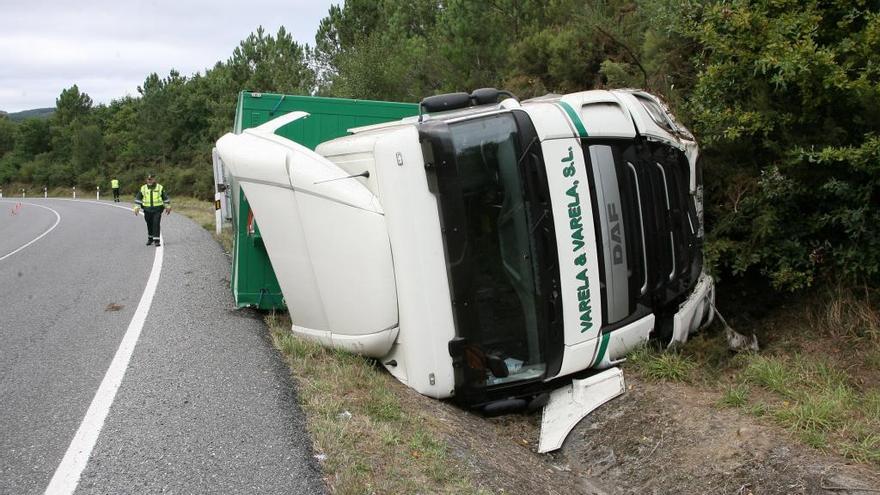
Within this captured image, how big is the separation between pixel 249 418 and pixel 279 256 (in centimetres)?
146

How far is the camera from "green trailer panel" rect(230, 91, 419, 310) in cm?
617

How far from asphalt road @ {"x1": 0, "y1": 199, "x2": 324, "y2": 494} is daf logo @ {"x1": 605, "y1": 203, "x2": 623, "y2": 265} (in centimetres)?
225

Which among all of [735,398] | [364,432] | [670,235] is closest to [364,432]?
[364,432]

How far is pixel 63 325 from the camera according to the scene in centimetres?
635

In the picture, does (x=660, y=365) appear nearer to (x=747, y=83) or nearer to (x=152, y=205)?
(x=747, y=83)

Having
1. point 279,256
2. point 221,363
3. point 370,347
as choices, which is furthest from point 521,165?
point 221,363

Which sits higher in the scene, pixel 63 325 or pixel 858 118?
pixel 858 118

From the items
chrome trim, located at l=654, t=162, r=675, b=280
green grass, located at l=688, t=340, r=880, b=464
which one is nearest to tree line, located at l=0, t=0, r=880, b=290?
chrome trim, located at l=654, t=162, r=675, b=280

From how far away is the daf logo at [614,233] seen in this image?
186 inches

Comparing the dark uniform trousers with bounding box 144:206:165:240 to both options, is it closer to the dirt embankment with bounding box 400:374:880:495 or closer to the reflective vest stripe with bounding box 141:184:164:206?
the reflective vest stripe with bounding box 141:184:164:206

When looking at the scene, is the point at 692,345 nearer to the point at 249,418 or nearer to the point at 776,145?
the point at 776,145

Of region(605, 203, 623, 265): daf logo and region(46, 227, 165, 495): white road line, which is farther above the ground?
region(605, 203, 623, 265): daf logo

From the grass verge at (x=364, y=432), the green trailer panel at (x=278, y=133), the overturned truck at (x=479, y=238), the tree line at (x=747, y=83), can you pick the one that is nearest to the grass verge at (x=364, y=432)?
the grass verge at (x=364, y=432)

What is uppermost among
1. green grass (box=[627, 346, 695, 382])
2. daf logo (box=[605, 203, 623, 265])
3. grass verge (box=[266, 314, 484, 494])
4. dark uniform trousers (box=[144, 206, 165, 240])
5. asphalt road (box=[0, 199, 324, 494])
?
daf logo (box=[605, 203, 623, 265])
